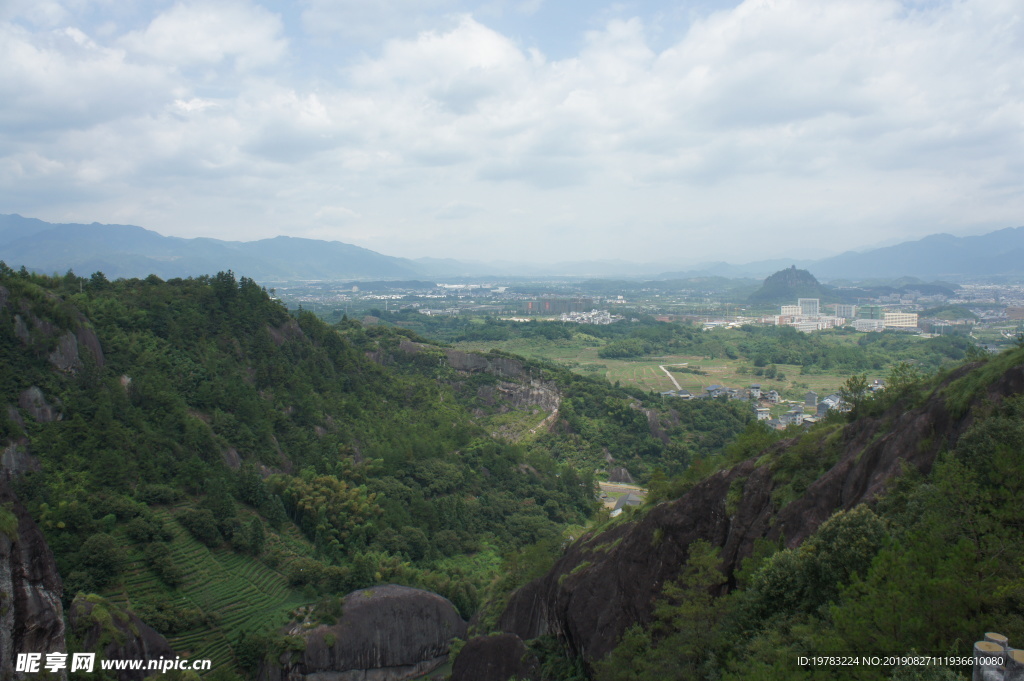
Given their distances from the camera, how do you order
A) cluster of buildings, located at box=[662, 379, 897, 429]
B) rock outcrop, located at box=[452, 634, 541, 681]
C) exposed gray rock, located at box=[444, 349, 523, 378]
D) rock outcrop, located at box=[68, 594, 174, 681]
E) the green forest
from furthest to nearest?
exposed gray rock, located at box=[444, 349, 523, 378] → cluster of buildings, located at box=[662, 379, 897, 429] → rock outcrop, located at box=[452, 634, 541, 681] → rock outcrop, located at box=[68, 594, 174, 681] → the green forest

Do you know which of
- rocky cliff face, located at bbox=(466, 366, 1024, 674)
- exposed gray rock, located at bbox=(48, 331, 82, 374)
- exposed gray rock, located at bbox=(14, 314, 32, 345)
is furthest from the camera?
exposed gray rock, located at bbox=(48, 331, 82, 374)

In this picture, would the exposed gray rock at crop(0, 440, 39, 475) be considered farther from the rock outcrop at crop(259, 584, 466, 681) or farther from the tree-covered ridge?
the tree-covered ridge

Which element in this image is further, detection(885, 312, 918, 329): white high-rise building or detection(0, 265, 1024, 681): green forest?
detection(885, 312, 918, 329): white high-rise building

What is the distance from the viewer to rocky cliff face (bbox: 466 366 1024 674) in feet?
44.6

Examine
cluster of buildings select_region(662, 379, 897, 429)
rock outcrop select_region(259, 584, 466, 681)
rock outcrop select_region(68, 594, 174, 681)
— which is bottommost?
rock outcrop select_region(259, 584, 466, 681)

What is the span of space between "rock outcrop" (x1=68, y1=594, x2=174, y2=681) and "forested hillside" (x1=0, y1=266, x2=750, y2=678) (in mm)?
1812

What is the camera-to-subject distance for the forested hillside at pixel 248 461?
83.8 ft

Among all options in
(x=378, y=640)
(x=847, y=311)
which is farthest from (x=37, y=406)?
(x=847, y=311)

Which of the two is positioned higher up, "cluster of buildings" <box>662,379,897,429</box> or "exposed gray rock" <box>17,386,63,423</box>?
"exposed gray rock" <box>17,386,63,423</box>

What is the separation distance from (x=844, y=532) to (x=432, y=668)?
21166mm

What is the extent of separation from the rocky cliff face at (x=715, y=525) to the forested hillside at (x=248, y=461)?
7540 mm

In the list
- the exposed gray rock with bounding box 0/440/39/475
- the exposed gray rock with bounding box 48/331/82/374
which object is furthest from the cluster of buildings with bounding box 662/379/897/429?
the exposed gray rock with bounding box 0/440/39/475

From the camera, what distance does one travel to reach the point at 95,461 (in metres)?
28.4

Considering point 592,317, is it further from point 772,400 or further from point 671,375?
point 772,400
